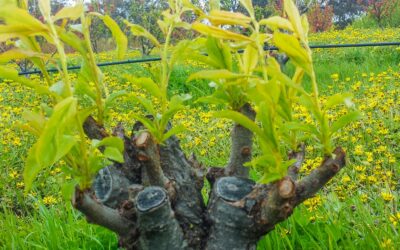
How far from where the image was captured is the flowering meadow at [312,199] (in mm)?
1841

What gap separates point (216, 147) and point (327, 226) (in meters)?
1.89

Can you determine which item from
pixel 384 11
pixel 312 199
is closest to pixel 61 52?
pixel 312 199

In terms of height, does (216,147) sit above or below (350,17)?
above

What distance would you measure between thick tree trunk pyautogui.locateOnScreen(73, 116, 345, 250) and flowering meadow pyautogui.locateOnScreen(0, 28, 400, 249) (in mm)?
125

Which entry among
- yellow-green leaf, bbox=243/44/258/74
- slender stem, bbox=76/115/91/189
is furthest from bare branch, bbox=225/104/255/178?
slender stem, bbox=76/115/91/189

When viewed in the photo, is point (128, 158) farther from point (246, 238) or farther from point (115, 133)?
point (246, 238)

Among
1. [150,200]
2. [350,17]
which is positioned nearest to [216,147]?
[150,200]

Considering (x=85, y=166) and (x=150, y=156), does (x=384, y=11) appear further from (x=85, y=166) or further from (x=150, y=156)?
(x=85, y=166)

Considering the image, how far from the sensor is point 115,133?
53.4 inches

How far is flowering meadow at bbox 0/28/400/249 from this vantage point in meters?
1.84

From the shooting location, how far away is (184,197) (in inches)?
53.0

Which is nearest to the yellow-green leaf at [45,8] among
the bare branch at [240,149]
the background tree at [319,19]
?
the bare branch at [240,149]

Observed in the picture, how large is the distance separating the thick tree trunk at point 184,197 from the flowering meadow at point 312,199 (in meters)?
0.13

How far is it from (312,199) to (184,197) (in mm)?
838
